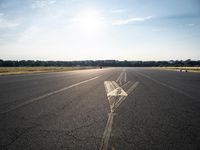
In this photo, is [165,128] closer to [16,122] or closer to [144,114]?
[144,114]

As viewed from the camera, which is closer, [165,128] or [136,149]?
[136,149]

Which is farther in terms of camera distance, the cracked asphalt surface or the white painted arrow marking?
the white painted arrow marking

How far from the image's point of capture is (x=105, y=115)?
6562 millimetres

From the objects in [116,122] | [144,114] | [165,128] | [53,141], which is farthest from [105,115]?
[53,141]

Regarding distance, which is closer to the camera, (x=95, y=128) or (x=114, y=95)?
(x=95, y=128)

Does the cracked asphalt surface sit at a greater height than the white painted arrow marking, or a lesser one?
greater

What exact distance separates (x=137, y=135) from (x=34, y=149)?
2.20 m

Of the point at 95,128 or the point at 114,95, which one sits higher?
the point at 95,128

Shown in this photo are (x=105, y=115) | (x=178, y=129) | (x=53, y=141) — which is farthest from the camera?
(x=105, y=115)

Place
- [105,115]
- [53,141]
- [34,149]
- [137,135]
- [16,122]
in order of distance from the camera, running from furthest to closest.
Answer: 1. [105,115]
2. [16,122]
3. [137,135]
4. [53,141]
5. [34,149]

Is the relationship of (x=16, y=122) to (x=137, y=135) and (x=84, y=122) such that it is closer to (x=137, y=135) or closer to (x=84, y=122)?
(x=84, y=122)

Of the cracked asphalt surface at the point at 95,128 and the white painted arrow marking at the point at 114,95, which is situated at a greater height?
the cracked asphalt surface at the point at 95,128

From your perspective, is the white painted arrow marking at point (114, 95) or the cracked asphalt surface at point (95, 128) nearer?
the cracked asphalt surface at point (95, 128)

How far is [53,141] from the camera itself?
4.29 m
